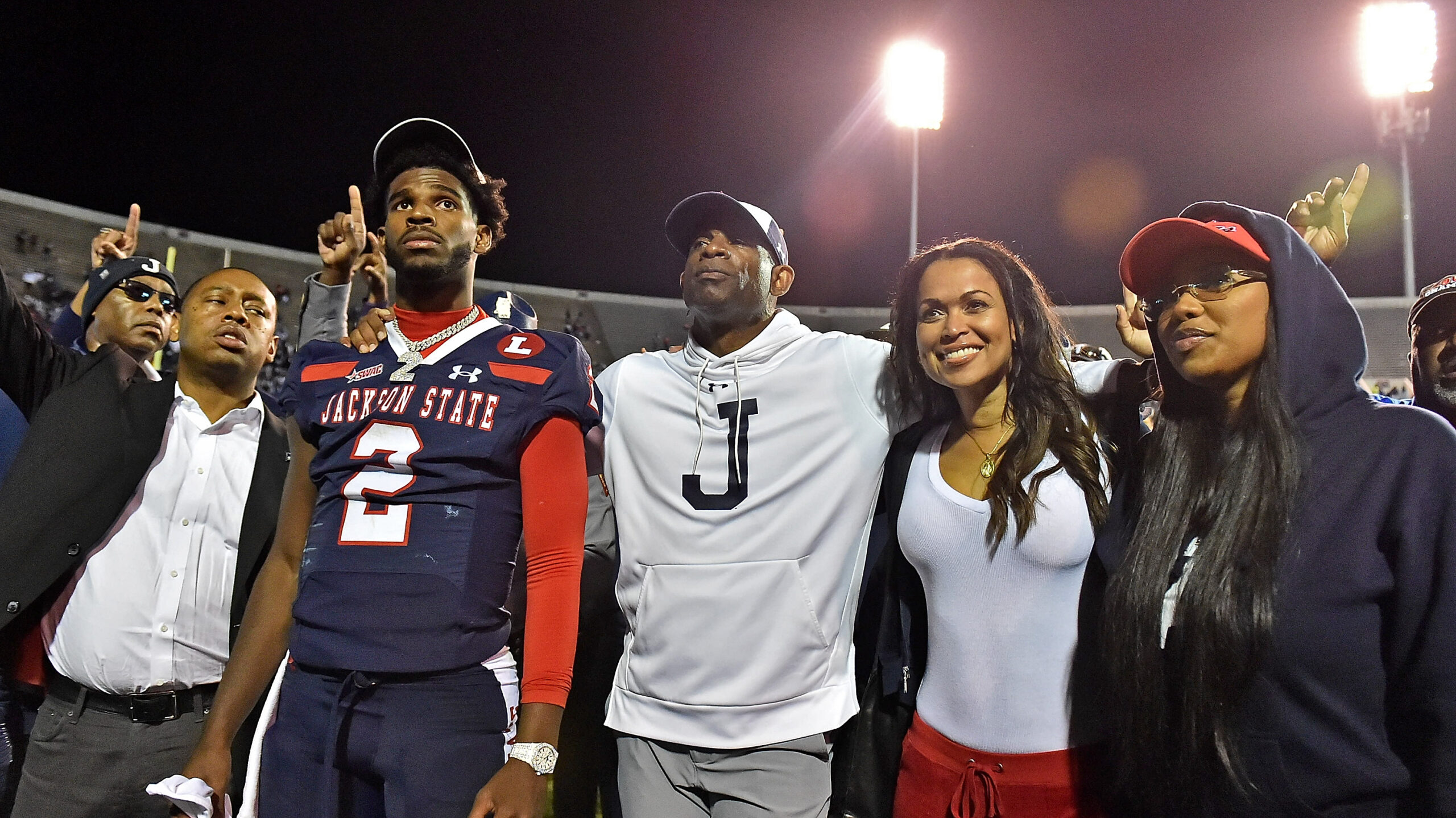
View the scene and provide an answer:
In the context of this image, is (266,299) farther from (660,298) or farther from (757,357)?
(660,298)

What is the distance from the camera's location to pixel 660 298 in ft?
87.7

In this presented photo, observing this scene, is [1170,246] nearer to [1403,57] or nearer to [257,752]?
[257,752]

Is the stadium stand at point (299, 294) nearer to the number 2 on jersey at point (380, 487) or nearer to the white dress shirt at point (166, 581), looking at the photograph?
the white dress shirt at point (166, 581)

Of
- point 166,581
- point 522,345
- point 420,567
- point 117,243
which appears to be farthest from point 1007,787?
point 117,243

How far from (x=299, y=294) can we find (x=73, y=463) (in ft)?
75.2

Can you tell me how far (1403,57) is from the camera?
43.1 ft

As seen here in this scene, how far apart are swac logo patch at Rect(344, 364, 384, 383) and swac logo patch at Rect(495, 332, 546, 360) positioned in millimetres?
317

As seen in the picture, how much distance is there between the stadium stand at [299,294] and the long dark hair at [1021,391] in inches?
591

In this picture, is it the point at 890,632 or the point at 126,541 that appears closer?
the point at 890,632

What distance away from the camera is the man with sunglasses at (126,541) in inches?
91.7

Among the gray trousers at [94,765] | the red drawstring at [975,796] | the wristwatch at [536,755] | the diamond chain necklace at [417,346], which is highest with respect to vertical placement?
the diamond chain necklace at [417,346]

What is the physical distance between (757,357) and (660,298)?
80.9 feet

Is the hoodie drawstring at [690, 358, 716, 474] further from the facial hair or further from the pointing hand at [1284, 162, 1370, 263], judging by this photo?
the pointing hand at [1284, 162, 1370, 263]

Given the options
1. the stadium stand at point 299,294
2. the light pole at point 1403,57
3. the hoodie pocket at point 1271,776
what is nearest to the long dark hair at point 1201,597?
the hoodie pocket at point 1271,776
